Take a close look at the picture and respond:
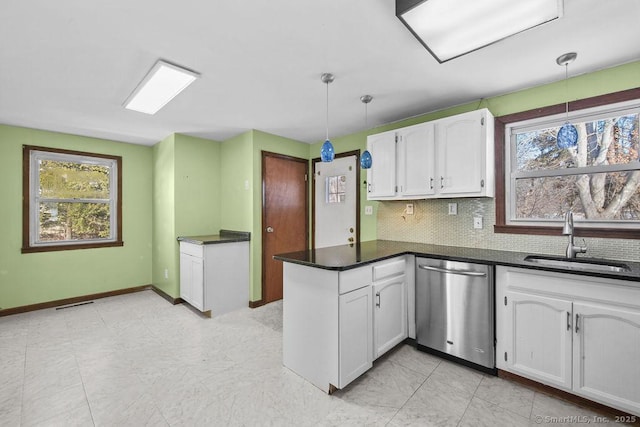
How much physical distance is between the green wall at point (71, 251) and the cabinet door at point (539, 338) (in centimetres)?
Answer: 483

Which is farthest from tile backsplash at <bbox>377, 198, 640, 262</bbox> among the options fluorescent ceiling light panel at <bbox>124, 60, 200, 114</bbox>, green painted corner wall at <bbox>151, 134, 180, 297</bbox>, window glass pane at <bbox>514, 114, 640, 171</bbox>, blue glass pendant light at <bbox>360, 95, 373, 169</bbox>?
green painted corner wall at <bbox>151, 134, 180, 297</bbox>

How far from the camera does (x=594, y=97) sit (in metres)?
2.18

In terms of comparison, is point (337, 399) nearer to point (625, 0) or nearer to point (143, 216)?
point (625, 0)

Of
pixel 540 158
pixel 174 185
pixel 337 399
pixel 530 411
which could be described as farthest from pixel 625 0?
pixel 174 185

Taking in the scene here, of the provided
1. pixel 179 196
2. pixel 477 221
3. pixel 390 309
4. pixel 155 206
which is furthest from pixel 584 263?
pixel 155 206

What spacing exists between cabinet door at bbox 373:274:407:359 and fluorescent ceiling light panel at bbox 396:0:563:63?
1717mm

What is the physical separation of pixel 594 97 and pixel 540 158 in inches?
21.5

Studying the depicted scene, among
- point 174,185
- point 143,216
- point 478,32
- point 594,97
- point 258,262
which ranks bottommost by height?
point 258,262

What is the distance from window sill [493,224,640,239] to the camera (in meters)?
2.05

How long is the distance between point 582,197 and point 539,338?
1.23 meters

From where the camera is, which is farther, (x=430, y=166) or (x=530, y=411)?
(x=430, y=166)

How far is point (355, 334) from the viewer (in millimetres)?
1995

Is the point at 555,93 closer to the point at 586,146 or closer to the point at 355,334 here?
the point at 586,146

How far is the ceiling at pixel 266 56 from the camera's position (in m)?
1.55
